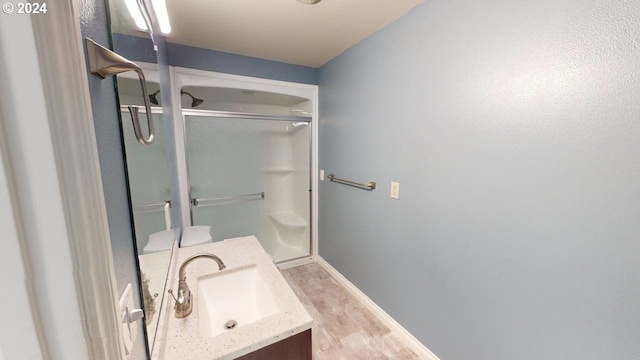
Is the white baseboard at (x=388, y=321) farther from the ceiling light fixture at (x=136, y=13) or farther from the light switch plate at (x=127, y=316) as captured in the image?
the ceiling light fixture at (x=136, y=13)

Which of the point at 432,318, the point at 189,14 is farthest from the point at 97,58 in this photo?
the point at 432,318

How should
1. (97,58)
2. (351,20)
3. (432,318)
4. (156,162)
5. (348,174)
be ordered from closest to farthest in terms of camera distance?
(97,58) < (156,162) < (432,318) < (351,20) < (348,174)

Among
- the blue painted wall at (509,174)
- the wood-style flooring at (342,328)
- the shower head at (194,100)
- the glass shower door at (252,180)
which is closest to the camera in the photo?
the blue painted wall at (509,174)

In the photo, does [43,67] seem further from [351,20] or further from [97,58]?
[351,20]

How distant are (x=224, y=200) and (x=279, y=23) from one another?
66.4 inches

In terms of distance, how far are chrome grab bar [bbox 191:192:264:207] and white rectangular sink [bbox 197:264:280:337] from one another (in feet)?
4.09

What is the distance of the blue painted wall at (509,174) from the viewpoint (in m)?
0.80

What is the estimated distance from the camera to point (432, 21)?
1.32 metres

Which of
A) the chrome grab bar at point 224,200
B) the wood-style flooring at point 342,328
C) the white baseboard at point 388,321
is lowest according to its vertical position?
the wood-style flooring at point 342,328

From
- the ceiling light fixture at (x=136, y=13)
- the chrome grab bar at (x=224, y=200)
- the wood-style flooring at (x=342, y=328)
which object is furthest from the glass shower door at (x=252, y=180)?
the ceiling light fixture at (x=136, y=13)

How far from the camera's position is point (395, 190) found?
1.65m

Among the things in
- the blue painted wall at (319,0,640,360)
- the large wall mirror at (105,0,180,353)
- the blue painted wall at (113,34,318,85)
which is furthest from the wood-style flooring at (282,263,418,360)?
the blue painted wall at (113,34,318,85)

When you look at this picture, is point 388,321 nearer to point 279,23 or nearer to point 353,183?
point 353,183

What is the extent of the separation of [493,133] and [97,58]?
140 cm
